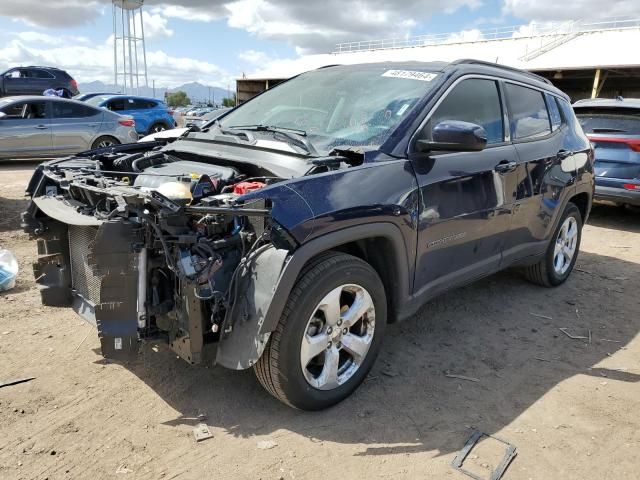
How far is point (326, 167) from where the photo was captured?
2.94 metres

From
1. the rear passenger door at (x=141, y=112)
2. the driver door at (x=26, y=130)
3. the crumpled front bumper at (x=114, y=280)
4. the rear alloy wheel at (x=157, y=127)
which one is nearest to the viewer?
the crumpled front bumper at (x=114, y=280)

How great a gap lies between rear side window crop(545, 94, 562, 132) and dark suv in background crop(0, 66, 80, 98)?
54.3 feet

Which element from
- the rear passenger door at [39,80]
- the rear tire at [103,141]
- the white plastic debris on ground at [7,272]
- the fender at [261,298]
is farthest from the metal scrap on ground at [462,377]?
the rear passenger door at [39,80]

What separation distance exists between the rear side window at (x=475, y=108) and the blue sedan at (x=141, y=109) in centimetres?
1357

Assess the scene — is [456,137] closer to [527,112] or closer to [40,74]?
[527,112]

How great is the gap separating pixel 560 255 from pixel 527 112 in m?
1.54

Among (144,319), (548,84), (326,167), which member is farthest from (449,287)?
(548,84)

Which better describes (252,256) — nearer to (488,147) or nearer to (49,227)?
(49,227)

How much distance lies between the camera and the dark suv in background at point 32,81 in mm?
18125

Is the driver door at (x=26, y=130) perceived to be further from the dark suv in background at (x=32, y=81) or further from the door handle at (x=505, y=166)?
the door handle at (x=505, y=166)

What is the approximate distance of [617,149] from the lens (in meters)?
7.58

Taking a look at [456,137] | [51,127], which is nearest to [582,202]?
[456,137]

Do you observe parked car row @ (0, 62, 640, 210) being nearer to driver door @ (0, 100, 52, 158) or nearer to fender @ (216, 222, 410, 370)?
driver door @ (0, 100, 52, 158)

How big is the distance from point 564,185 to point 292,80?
8.13 feet
